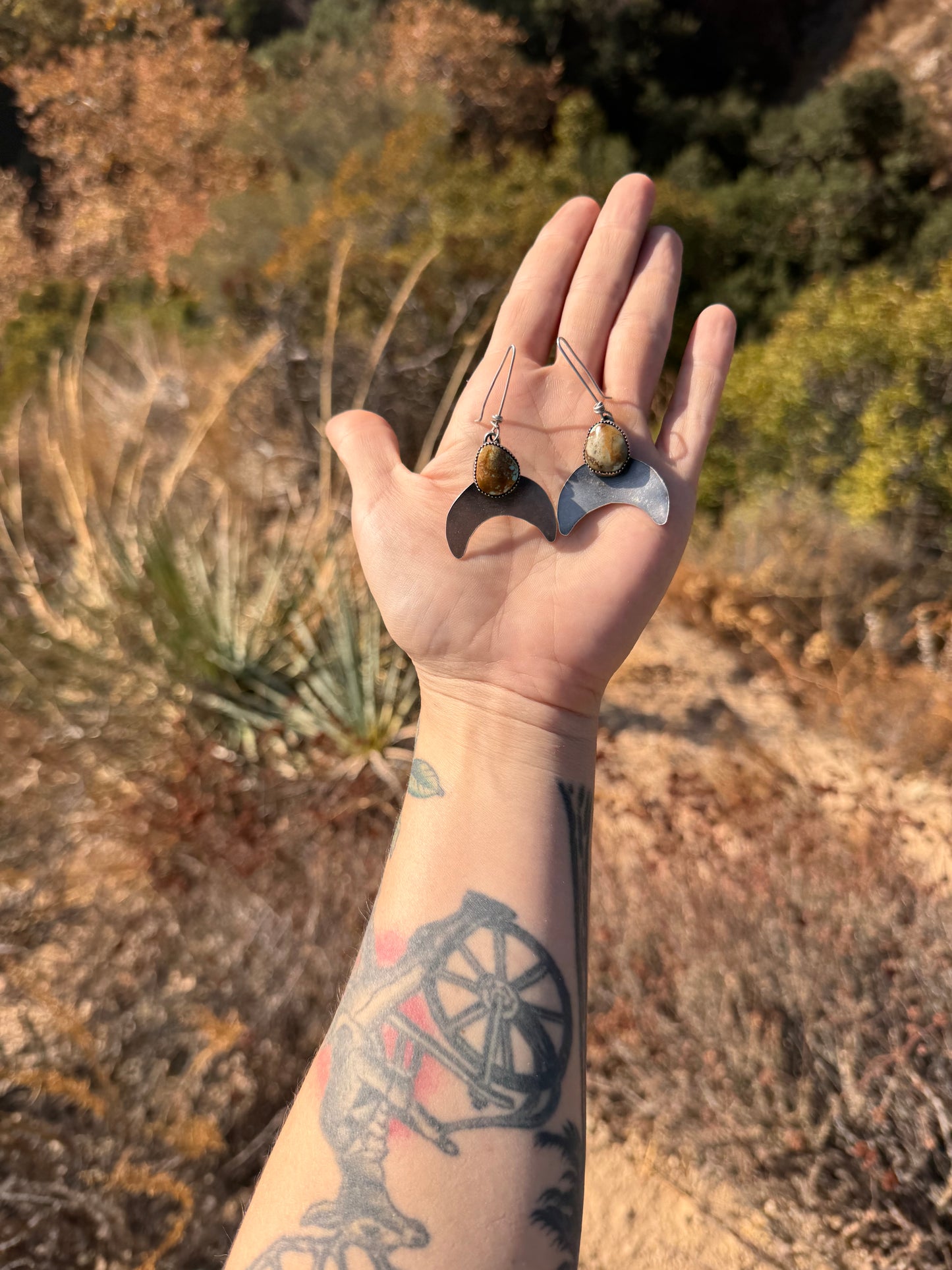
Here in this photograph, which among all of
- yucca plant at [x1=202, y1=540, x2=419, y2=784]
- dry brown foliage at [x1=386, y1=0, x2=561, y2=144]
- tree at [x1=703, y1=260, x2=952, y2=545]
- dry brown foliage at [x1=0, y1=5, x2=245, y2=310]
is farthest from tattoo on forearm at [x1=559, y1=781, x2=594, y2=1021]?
dry brown foliage at [x1=386, y1=0, x2=561, y2=144]

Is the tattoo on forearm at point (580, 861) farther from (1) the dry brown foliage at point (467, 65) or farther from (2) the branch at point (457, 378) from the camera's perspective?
(1) the dry brown foliage at point (467, 65)

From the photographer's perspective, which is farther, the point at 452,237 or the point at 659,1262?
the point at 452,237

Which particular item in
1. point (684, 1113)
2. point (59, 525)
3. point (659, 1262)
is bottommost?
point (59, 525)

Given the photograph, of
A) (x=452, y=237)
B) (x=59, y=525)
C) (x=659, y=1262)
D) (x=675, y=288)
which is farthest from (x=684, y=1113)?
(x=452, y=237)

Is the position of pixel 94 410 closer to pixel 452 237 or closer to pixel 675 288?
pixel 452 237

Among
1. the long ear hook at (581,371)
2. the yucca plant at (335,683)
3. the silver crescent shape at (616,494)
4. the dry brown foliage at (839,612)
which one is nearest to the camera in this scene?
the silver crescent shape at (616,494)

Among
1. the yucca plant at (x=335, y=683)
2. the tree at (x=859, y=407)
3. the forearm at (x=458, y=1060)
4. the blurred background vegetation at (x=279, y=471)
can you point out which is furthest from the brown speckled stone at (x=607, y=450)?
the tree at (x=859, y=407)

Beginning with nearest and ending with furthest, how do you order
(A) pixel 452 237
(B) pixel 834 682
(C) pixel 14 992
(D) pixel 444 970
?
(D) pixel 444 970
(C) pixel 14 992
(B) pixel 834 682
(A) pixel 452 237
